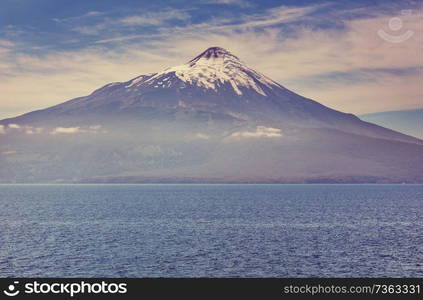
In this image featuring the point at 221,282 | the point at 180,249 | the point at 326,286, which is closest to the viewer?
the point at 221,282

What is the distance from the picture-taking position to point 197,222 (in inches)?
4294

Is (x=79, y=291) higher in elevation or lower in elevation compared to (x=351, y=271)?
higher

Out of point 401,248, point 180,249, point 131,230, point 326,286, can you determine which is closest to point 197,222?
point 131,230

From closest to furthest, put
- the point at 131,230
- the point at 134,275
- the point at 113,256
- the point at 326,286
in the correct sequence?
the point at 326,286 → the point at 134,275 → the point at 113,256 → the point at 131,230

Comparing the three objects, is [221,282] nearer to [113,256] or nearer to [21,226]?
[113,256]

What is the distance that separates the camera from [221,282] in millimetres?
35688

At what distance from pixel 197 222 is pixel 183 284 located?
75288 millimetres

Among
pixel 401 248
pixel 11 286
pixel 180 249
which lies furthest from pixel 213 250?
pixel 11 286

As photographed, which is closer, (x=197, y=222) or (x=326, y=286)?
(x=326, y=286)

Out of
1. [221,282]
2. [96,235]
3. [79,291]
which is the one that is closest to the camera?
[79,291]

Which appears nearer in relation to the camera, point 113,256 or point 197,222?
point 113,256

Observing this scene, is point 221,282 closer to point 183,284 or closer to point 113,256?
point 183,284

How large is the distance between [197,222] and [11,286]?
74.1 metres

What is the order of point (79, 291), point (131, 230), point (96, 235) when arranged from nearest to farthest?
1. point (79, 291)
2. point (96, 235)
3. point (131, 230)
